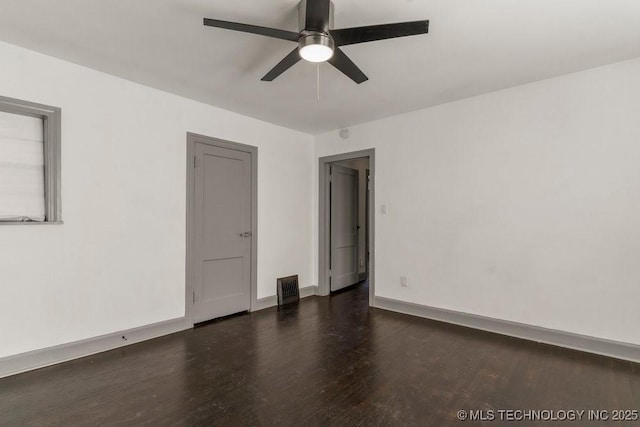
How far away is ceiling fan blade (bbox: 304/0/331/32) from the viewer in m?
1.78

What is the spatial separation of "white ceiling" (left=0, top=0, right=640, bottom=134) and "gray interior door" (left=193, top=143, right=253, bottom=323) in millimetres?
818

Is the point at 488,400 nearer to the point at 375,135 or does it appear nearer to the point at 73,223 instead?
the point at 375,135

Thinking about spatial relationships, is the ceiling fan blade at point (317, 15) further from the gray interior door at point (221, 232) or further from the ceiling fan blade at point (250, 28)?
the gray interior door at point (221, 232)

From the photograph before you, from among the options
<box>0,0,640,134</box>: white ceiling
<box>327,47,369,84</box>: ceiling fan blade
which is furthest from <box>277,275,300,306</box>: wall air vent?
<box>327,47,369,84</box>: ceiling fan blade

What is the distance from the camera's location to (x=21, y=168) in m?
2.49

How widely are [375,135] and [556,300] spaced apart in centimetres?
277

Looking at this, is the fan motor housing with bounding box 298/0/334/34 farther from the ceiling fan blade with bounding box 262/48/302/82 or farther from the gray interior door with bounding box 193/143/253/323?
the gray interior door with bounding box 193/143/253/323

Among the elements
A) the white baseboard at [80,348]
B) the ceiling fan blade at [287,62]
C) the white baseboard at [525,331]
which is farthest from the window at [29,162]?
the white baseboard at [525,331]

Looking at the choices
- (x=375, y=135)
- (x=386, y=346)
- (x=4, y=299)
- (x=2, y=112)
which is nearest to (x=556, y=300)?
(x=386, y=346)

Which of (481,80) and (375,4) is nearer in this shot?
(375,4)

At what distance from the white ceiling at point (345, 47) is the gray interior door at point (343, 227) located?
1895 mm

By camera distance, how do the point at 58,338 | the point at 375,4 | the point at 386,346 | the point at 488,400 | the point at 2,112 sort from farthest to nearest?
the point at 386,346, the point at 58,338, the point at 2,112, the point at 488,400, the point at 375,4

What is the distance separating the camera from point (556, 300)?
9.71ft

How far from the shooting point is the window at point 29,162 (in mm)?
2420
